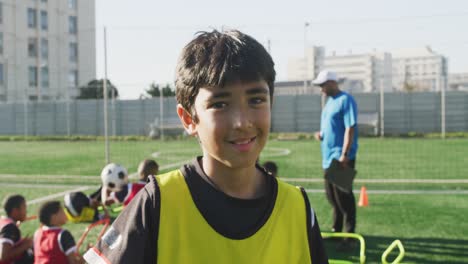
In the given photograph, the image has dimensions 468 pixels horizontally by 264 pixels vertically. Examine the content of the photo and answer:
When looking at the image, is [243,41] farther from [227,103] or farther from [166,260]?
[166,260]

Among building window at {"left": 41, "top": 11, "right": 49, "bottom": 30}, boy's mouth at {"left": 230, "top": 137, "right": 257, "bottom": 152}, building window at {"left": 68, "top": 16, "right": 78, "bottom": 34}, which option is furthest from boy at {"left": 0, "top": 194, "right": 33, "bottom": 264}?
building window at {"left": 68, "top": 16, "right": 78, "bottom": 34}

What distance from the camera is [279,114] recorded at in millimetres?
27328

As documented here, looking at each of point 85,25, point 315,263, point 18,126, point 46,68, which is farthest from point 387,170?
point 85,25


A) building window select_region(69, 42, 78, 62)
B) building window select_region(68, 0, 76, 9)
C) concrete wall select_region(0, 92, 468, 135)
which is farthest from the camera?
building window select_region(68, 0, 76, 9)

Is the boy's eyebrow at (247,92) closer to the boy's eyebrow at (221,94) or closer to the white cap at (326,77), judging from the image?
the boy's eyebrow at (221,94)

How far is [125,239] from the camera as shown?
1.47 metres

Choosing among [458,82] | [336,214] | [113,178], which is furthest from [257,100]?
[458,82]

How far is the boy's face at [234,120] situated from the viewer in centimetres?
155

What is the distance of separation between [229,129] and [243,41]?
0.29m

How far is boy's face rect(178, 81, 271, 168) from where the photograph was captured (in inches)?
61.1

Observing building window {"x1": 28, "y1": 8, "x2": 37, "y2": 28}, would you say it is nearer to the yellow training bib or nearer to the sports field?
the sports field

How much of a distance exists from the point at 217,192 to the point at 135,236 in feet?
0.92

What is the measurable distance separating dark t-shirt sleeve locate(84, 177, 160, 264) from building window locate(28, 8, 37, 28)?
1912 inches

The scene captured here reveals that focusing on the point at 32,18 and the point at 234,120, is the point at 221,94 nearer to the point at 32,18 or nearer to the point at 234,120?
the point at 234,120
